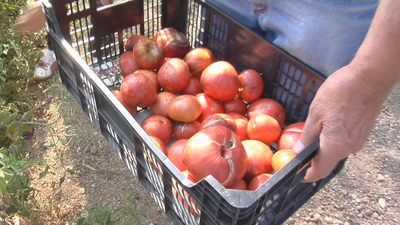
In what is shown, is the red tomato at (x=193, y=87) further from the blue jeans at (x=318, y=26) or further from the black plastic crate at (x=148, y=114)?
the blue jeans at (x=318, y=26)

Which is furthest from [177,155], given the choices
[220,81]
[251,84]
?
[251,84]

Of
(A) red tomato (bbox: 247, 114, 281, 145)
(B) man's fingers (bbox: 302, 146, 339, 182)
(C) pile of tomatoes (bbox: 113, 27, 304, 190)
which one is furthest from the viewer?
(A) red tomato (bbox: 247, 114, 281, 145)

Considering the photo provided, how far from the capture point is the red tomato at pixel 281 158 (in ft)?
3.89

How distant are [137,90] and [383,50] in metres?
0.93

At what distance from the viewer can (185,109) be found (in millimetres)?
1406

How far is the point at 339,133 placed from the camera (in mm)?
937

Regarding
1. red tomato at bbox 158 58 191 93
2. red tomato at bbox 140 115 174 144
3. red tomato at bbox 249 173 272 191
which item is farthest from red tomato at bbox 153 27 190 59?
red tomato at bbox 249 173 272 191

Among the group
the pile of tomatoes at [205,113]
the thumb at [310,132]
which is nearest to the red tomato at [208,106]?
the pile of tomatoes at [205,113]

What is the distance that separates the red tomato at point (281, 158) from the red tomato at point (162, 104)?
54 cm

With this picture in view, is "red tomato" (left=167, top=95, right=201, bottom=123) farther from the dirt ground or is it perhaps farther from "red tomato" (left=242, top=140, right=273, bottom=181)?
the dirt ground

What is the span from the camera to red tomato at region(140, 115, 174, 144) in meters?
1.39

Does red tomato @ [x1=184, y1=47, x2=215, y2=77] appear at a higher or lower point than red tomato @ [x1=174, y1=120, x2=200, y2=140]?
higher

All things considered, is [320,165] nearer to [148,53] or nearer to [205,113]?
[205,113]

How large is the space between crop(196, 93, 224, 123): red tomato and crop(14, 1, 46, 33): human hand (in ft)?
4.78
